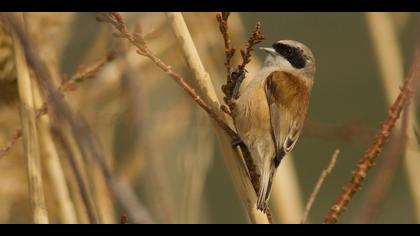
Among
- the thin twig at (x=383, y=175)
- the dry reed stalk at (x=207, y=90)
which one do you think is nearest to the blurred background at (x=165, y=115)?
the thin twig at (x=383, y=175)

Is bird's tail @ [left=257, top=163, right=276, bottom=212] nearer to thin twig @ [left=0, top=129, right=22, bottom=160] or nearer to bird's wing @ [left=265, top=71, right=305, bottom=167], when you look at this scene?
bird's wing @ [left=265, top=71, right=305, bottom=167]

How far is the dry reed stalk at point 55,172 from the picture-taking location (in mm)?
2500

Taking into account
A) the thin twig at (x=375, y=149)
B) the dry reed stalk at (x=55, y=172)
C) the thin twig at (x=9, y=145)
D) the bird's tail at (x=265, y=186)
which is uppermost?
the thin twig at (x=9, y=145)

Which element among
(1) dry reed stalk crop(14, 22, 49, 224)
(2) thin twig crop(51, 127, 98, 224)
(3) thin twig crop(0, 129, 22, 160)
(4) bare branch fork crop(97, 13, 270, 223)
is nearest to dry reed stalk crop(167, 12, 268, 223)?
(4) bare branch fork crop(97, 13, 270, 223)

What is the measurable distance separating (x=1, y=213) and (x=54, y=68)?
32.3 inches

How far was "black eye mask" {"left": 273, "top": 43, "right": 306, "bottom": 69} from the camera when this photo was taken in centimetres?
323

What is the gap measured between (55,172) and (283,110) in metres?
0.91

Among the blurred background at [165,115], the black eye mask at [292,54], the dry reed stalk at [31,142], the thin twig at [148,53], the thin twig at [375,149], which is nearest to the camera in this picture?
the thin twig at [375,149]

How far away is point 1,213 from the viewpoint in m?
3.44

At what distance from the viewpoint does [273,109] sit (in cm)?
283

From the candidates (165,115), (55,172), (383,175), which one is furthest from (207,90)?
(165,115)

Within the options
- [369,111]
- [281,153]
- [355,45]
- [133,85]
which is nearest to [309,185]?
[369,111]

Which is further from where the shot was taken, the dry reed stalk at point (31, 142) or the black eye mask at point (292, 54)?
the black eye mask at point (292, 54)

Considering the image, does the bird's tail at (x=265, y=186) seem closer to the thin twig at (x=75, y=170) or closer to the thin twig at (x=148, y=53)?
the thin twig at (x=148, y=53)
